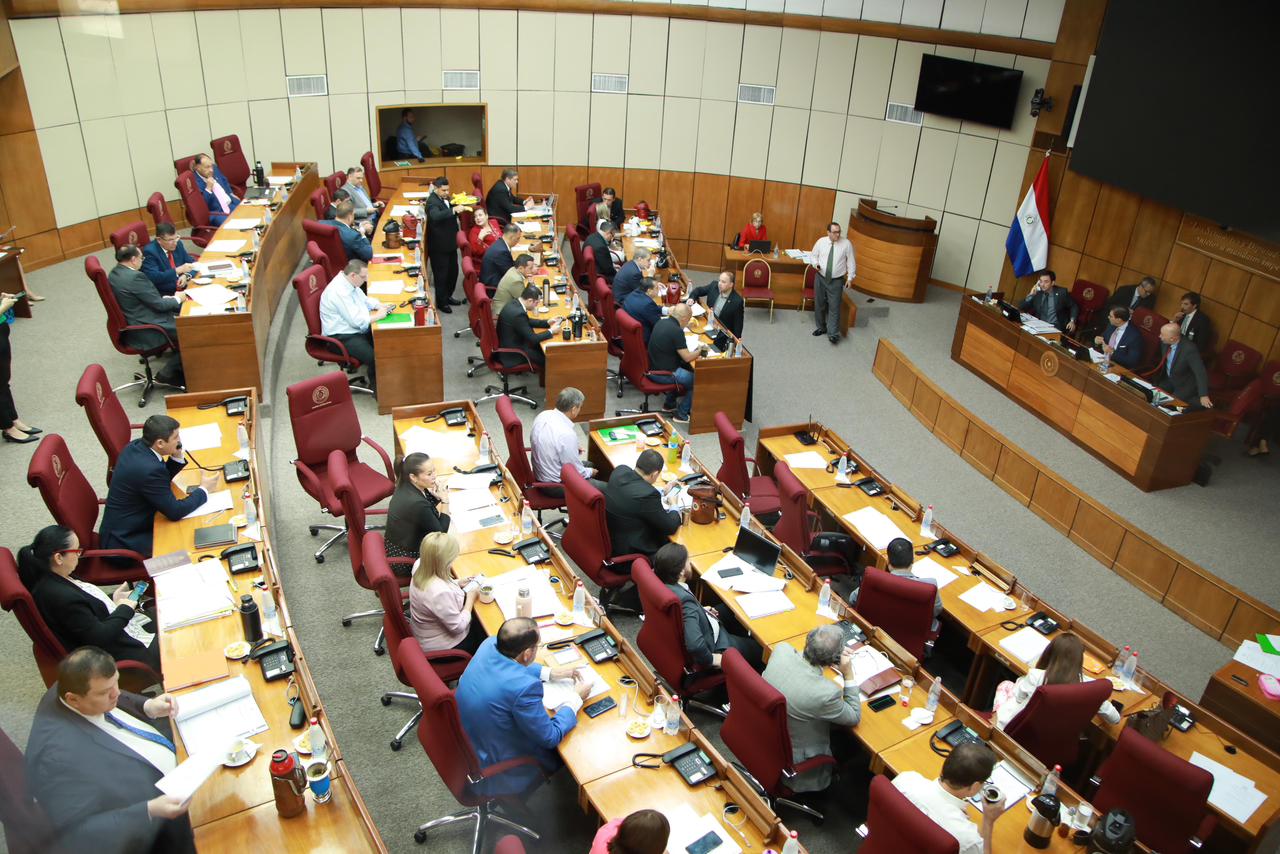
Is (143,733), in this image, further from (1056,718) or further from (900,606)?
(1056,718)

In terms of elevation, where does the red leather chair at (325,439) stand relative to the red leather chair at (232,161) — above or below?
below

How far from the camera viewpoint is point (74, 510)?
592 centimetres

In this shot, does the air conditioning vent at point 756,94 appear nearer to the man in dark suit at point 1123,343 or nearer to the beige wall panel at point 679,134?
the beige wall panel at point 679,134

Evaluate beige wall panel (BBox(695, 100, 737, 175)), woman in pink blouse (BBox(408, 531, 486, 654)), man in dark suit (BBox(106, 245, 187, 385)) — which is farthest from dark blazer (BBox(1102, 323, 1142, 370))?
man in dark suit (BBox(106, 245, 187, 385))

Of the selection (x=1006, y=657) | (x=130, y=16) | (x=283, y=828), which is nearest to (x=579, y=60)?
(x=130, y=16)

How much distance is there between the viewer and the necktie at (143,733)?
410 cm

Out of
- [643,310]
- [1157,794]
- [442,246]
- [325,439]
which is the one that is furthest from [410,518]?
[442,246]

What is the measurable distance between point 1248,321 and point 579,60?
10355mm

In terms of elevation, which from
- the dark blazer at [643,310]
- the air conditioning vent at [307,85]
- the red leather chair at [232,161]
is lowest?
the dark blazer at [643,310]

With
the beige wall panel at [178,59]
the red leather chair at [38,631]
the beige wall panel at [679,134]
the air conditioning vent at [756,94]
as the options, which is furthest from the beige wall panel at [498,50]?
the red leather chair at [38,631]

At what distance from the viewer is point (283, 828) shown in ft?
13.0

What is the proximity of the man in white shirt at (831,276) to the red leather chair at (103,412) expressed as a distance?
871 cm

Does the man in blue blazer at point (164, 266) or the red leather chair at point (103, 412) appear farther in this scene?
the man in blue blazer at point (164, 266)

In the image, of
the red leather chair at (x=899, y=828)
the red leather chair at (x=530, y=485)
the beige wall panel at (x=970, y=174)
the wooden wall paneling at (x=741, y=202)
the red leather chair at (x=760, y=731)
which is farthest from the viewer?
the wooden wall paneling at (x=741, y=202)
